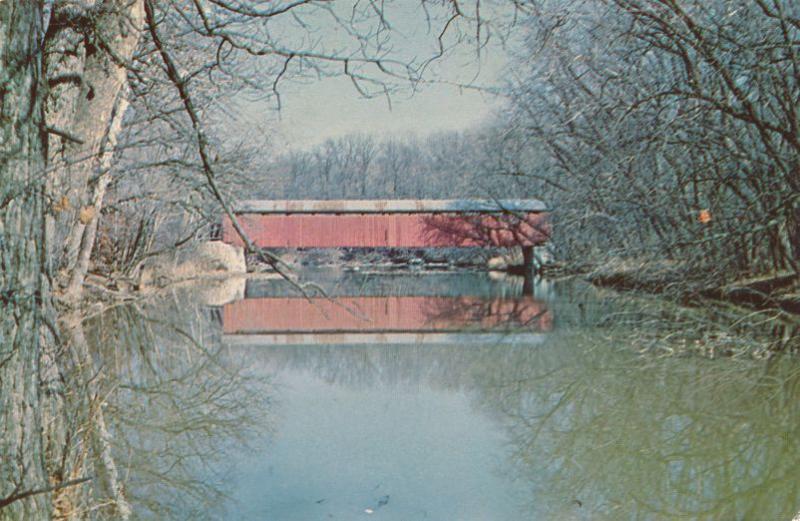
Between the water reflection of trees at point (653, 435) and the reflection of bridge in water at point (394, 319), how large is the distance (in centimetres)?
194

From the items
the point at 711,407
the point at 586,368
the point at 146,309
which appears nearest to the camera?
the point at 711,407

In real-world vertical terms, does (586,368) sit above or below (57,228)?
below

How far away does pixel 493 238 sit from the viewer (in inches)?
1056

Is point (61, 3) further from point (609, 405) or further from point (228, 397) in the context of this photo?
point (609, 405)

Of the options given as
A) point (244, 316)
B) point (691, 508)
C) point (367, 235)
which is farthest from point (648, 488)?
point (367, 235)

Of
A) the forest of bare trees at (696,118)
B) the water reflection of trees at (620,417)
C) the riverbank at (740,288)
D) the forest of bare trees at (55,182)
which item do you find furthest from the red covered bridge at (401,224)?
the forest of bare trees at (55,182)

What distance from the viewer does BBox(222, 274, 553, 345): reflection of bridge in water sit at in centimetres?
948

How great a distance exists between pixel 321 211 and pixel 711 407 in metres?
22.0

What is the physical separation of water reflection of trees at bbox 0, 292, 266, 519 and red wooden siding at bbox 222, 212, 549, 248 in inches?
710

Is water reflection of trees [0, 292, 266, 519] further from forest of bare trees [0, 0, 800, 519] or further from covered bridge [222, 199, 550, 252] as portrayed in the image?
covered bridge [222, 199, 550, 252]

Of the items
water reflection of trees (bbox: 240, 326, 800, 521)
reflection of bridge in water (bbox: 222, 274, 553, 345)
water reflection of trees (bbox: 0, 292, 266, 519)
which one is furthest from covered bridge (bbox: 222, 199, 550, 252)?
water reflection of trees (bbox: 0, 292, 266, 519)

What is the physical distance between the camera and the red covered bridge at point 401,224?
2631 centimetres

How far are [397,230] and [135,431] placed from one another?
73.0ft

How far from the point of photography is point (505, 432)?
4887 millimetres
